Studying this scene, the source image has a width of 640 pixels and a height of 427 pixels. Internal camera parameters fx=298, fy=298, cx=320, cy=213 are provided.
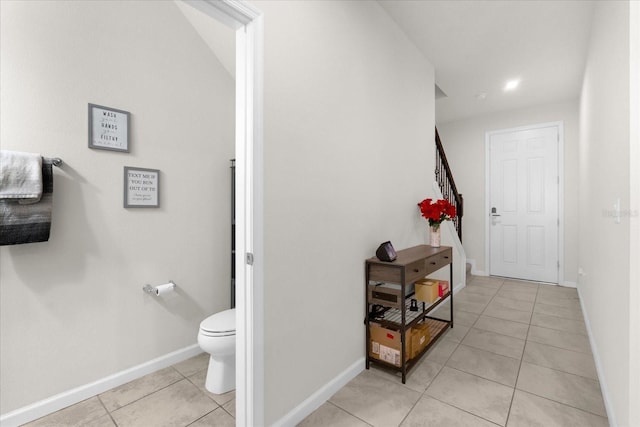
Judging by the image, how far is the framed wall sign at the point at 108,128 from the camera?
6.15 feet

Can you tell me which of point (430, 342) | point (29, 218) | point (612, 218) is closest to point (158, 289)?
point (29, 218)


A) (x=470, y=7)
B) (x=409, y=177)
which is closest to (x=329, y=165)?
(x=409, y=177)

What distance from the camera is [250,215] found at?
4.59 ft

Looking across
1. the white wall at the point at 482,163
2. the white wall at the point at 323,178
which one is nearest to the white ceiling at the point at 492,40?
the white wall at the point at 323,178

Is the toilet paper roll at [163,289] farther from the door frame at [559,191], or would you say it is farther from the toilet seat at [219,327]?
the door frame at [559,191]

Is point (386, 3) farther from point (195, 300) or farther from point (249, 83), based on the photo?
point (195, 300)

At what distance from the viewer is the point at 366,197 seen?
216 centimetres

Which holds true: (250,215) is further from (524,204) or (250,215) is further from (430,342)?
(524,204)

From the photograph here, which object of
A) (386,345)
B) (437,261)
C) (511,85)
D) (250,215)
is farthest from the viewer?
(511,85)

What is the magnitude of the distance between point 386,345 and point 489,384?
2.23ft

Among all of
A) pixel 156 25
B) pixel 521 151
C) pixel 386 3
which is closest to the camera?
pixel 156 25

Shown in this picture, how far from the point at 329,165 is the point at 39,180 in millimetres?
1577

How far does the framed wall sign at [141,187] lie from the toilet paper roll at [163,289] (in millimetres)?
582

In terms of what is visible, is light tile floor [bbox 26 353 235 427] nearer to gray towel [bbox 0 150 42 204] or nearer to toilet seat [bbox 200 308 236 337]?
toilet seat [bbox 200 308 236 337]
